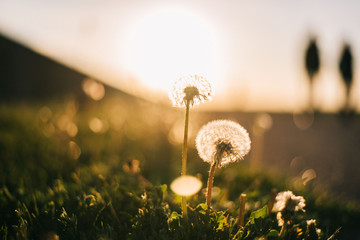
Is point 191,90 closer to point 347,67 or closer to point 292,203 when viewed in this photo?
point 292,203

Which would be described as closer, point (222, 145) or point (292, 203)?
point (292, 203)

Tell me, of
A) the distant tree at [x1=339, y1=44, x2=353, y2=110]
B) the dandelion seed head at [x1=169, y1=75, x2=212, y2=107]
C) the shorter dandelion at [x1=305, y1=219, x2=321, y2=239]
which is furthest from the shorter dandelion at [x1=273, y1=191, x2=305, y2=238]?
the distant tree at [x1=339, y1=44, x2=353, y2=110]

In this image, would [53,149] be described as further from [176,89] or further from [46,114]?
[176,89]

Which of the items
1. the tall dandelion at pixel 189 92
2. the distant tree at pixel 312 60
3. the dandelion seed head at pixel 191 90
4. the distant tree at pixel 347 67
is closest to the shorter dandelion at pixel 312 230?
the tall dandelion at pixel 189 92

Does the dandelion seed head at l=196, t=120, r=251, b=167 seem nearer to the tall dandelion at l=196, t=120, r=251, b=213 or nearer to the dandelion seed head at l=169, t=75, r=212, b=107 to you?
the tall dandelion at l=196, t=120, r=251, b=213

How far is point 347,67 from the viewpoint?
2508 centimetres

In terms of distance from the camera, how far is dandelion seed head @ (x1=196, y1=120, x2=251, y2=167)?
1571 millimetres

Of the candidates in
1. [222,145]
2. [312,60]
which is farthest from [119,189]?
[312,60]

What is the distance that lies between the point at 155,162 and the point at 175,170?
0.42 meters

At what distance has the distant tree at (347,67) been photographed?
24859 mm

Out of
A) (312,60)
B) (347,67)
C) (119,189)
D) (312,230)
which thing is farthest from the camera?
(312,60)

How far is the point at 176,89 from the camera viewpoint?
61.5 inches

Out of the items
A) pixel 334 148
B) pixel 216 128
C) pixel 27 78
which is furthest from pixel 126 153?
pixel 27 78

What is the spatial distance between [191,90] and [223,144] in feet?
1.15
